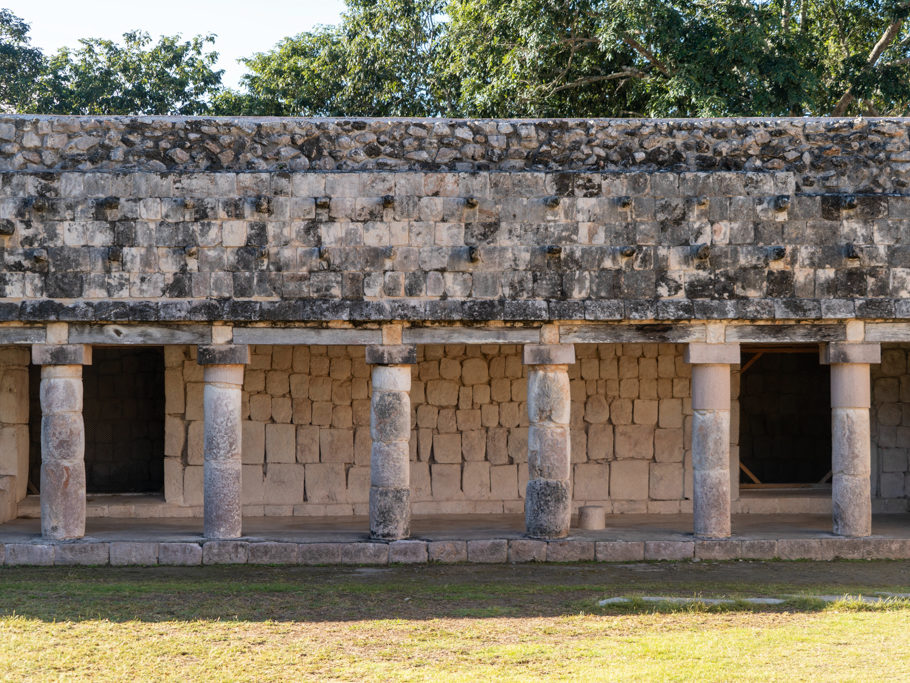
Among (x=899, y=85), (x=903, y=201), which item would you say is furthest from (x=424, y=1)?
(x=903, y=201)

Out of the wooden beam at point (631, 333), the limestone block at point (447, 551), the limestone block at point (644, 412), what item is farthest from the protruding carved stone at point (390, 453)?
the limestone block at point (644, 412)

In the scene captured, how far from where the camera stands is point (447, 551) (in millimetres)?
12961

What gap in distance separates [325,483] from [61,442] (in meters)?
4.52

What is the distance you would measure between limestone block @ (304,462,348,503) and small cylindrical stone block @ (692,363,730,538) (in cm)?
558

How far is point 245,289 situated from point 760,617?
681cm

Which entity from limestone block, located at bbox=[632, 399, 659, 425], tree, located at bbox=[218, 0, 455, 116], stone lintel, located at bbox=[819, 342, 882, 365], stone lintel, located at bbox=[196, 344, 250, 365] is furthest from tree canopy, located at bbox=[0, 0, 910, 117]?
stone lintel, located at bbox=[196, 344, 250, 365]

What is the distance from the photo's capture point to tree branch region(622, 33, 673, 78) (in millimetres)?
21438

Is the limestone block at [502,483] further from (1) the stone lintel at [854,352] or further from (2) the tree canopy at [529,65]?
(2) the tree canopy at [529,65]

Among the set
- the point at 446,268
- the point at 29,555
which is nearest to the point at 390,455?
the point at 446,268

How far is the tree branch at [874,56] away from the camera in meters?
22.6

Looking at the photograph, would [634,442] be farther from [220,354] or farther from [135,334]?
[135,334]

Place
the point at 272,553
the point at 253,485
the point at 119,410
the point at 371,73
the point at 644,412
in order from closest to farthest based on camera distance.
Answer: the point at 272,553 < the point at 253,485 < the point at 644,412 < the point at 119,410 < the point at 371,73

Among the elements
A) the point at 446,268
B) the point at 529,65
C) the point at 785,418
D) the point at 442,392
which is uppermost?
the point at 529,65

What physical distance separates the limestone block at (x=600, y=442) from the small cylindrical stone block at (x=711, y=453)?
11.1 feet
